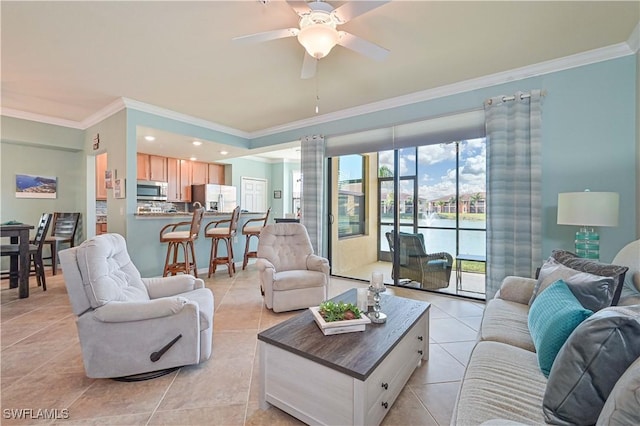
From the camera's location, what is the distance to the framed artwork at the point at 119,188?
402 cm

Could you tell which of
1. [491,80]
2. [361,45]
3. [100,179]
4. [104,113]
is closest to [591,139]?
[491,80]

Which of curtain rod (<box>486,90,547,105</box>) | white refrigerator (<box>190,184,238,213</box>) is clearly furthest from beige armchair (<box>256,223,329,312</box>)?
white refrigerator (<box>190,184,238,213</box>)

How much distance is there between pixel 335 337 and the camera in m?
1.65

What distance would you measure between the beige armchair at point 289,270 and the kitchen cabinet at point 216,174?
5.03 m

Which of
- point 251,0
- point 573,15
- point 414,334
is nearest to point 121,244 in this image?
point 251,0

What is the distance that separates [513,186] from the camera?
3080mm

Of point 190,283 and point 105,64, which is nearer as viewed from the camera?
point 190,283

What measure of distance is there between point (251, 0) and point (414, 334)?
102 inches

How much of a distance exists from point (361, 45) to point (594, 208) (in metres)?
2.27

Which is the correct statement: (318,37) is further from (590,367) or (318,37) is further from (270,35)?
(590,367)

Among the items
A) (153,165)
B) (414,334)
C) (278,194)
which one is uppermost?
(153,165)

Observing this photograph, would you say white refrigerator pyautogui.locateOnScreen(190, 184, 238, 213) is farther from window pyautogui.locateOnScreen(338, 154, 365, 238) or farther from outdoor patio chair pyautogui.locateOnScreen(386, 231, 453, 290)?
outdoor patio chair pyautogui.locateOnScreen(386, 231, 453, 290)

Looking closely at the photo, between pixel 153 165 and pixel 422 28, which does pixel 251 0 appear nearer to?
pixel 422 28

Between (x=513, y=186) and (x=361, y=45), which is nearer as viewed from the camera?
(x=361, y=45)
